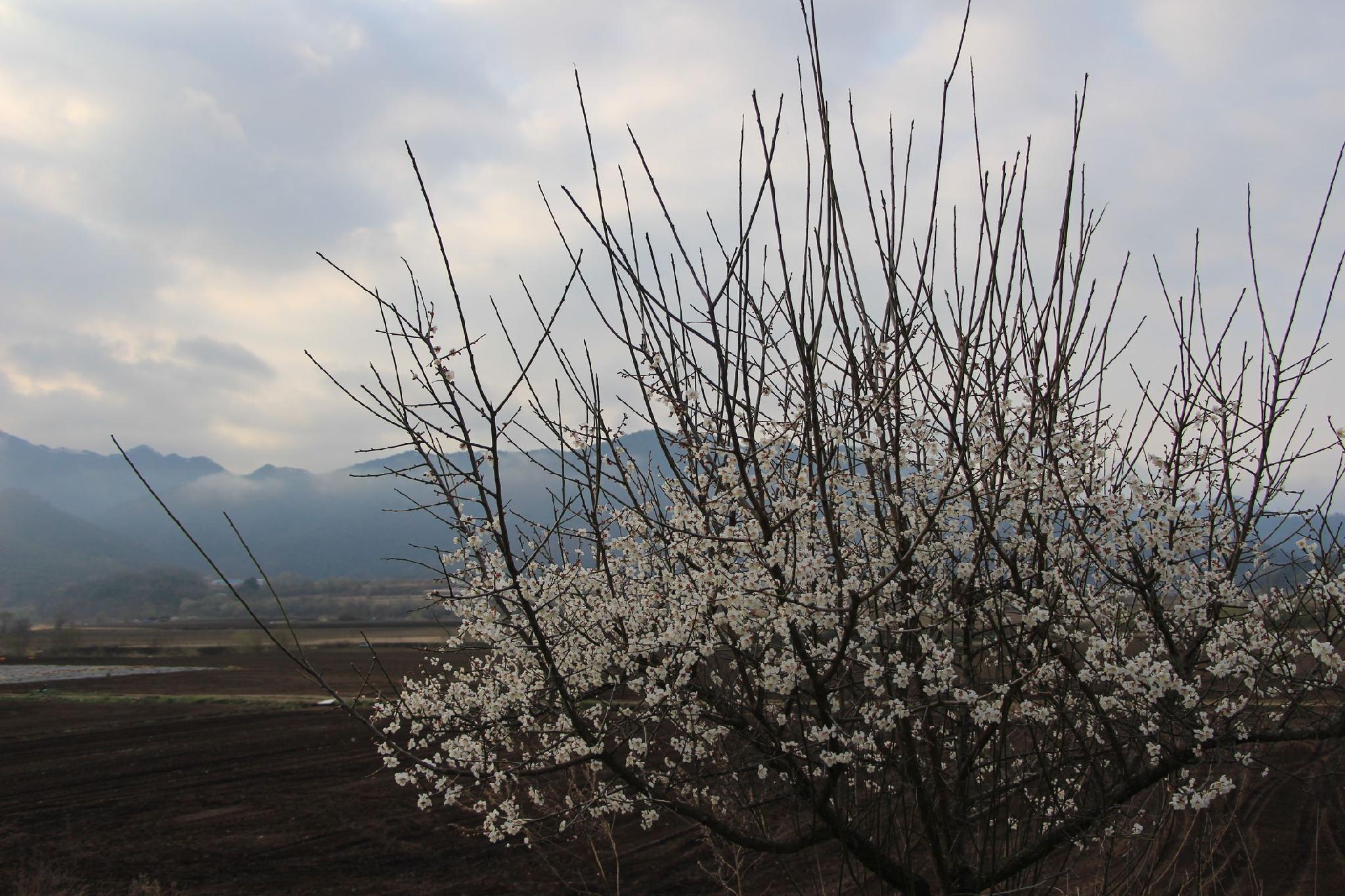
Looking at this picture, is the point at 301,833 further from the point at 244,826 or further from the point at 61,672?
the point at 61,672

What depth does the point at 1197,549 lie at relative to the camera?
3.41m

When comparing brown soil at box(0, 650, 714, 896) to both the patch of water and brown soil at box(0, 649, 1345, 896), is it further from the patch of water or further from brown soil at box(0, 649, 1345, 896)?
the patch of water

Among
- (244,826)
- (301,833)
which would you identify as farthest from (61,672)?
(301,833)

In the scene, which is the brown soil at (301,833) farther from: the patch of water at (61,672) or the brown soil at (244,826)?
the patch of water at (61,672)

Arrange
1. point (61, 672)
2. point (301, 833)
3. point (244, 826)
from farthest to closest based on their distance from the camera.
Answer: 1. point (61, 672)
2. point (244, 826)
3. point (301, 833)

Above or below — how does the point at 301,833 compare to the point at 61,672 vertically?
above

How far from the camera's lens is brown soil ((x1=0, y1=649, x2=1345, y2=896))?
10.9 m

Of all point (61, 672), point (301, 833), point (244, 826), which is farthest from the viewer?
point (61, 672)

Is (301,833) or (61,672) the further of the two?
(61,672)

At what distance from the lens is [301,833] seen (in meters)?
13.7

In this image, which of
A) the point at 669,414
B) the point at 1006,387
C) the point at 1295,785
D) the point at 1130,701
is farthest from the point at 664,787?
the point at 1295,785

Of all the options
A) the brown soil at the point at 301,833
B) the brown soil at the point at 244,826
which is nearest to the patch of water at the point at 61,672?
the brown soil at the point at 244,826

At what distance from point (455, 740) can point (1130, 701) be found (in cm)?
271

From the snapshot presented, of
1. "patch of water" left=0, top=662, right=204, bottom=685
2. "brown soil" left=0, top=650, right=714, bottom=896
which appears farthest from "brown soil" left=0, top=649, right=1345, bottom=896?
"patch of water" left=0, top=662, right=204, bottom=685
